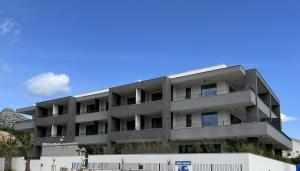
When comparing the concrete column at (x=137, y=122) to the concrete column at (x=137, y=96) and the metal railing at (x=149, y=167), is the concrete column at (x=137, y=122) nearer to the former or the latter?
the concrete column at (x=137, y=96)

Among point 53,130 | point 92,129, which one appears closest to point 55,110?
point 53,130

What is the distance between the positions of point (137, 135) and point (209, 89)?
31.7 feet

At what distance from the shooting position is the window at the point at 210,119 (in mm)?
44438

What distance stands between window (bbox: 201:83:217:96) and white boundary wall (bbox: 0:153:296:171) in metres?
10.1

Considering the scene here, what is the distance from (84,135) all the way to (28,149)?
10206mm

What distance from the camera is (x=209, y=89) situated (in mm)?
45750

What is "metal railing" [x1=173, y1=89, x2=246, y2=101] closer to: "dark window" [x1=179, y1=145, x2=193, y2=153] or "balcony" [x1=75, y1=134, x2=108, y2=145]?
"dark window" [x1=179, y1=145, x2=193, y2=153]

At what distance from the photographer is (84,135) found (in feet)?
187

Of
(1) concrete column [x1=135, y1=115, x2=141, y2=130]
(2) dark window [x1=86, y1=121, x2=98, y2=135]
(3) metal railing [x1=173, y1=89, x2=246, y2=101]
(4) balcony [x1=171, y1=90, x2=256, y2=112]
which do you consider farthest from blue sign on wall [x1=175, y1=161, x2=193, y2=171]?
(2) dark window [x1=86, y1=121, x2=98, y2=135]

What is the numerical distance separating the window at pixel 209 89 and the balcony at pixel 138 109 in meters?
4.59

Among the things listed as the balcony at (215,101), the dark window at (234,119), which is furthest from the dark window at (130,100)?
the dark window at (234,119)

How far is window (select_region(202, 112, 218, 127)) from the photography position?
44.4m

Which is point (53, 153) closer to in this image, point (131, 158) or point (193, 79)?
point (131, 158)

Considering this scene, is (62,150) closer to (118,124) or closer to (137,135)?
(137,135)
